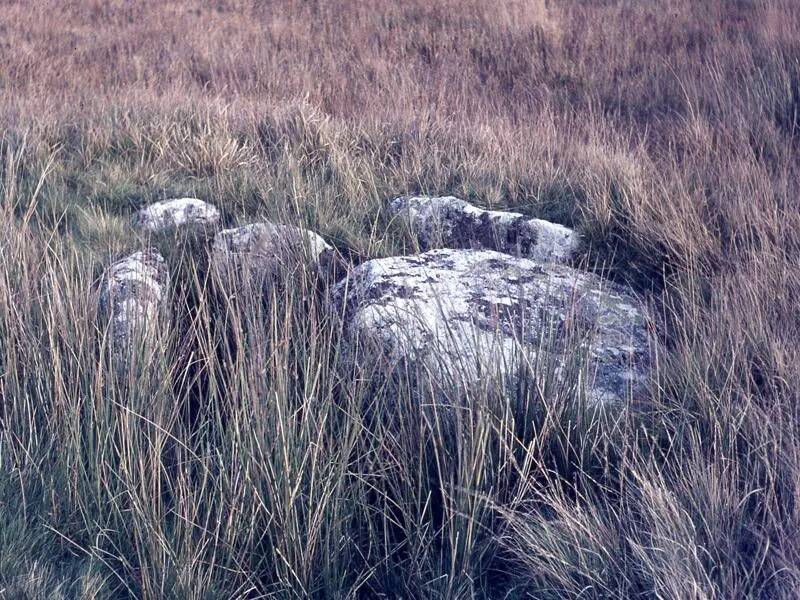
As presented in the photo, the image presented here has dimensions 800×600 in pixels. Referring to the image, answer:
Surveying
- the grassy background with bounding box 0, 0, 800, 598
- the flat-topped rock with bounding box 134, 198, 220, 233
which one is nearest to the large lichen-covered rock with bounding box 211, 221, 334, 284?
the grassy background with bounding box 0, 0, 800, 598

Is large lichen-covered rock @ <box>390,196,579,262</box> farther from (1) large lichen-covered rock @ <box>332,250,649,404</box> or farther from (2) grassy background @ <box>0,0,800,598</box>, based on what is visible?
(1) large lichen-covered rock @ <box>332,250,649,404</box>

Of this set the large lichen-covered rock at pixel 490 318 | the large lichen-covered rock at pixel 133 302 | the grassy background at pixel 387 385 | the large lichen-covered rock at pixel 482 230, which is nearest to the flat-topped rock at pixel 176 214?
the grassy background at pixel 387 385

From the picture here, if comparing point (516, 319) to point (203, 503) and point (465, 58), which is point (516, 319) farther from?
point (465, 58)

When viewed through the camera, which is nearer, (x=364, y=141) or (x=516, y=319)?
(x=516, y=319)

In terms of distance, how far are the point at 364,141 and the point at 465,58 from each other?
306cm

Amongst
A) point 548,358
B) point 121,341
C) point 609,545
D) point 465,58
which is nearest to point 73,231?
point 121,341

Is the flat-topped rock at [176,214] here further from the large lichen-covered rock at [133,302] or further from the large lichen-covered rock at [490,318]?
the large lichen-covered rock at [490,318]

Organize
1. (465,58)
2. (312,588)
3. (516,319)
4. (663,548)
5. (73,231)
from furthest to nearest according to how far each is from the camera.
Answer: (465,58)
(73,231)
(516,319)
(312,588)
(663,548)

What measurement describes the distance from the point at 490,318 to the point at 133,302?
117 centimetres

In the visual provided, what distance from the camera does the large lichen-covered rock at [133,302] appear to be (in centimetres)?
204

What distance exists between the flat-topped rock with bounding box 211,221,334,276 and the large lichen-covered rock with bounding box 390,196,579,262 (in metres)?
0.55

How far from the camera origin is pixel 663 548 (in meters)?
1.38

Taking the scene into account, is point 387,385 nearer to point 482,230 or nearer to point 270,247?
point 270,247

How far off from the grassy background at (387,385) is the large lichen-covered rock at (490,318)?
96 mm
